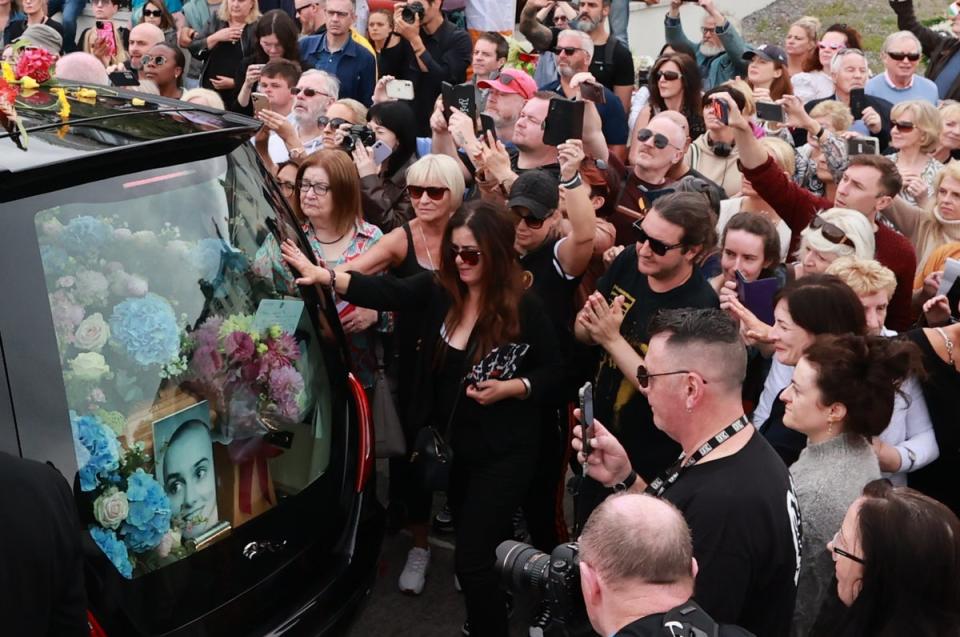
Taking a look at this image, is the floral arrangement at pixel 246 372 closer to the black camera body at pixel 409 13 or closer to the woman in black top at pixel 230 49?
the black camera body at pixel 409 13

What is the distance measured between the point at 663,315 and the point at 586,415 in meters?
0.44

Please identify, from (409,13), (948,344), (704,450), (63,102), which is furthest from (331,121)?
(704,450)

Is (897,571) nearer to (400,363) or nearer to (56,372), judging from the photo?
(56,372)

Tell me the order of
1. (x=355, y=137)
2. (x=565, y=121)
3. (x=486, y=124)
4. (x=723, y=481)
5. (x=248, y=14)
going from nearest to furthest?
(x=723, y=481), (x=565, y=121), (x=486, y=124), (x=355, y=137), (x=248, y=14)

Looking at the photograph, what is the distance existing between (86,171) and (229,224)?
0.55 m

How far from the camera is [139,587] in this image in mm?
3061

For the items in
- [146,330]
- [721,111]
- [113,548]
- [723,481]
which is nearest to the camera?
[723,481]

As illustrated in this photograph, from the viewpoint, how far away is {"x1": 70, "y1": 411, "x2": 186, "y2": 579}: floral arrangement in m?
3.02

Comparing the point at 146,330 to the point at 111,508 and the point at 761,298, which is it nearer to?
the point at 111,508

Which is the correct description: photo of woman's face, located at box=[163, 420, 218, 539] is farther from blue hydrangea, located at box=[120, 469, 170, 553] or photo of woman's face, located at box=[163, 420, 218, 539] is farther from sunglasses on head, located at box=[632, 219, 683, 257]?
sunglasses on head, located at box=[632, 219, 683, 257]

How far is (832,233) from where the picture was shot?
4957 millimetres

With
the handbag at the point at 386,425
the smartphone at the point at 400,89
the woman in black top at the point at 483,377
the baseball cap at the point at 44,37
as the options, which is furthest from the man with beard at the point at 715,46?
the baseball cap at the point at 44,37

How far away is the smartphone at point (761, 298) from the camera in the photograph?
4.78 meters

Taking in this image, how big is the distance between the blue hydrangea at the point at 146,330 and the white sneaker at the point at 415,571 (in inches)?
85.1
